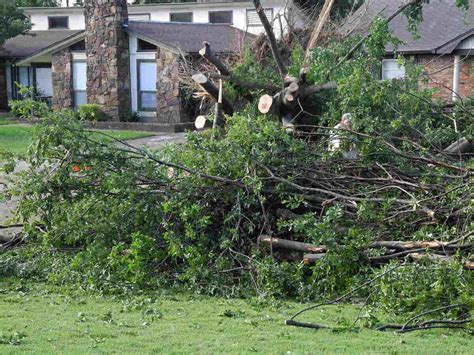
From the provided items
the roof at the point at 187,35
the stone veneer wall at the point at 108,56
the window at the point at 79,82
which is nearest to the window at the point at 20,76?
the window at the point at 79,82

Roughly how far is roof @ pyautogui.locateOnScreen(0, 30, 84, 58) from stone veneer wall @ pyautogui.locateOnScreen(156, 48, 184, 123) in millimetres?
8252

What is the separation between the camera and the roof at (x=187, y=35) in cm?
2992

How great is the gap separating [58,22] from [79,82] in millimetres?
10893

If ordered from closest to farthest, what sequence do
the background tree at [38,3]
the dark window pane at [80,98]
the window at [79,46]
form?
the window at [79,46] < the dark window pane at [80,98] < the background tree at [38,3]

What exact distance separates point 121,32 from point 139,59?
3.98 ft

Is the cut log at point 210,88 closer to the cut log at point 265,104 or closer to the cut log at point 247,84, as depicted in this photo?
the cut log at point 247,84

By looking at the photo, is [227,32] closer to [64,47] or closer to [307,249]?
[64,47]

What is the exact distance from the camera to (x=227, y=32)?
34188 millimetres

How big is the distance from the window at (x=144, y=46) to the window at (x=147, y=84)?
42 centimetres

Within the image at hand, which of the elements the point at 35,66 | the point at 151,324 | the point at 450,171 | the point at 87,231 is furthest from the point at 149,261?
the point at 35,66

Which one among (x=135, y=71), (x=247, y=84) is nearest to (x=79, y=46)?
(x=135, y=71)

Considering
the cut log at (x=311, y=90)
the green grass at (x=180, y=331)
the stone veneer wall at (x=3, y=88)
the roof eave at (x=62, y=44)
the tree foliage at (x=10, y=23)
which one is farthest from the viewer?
the stone veneer wall at (x=3, y=88)

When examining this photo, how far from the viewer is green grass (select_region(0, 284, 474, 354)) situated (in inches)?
235

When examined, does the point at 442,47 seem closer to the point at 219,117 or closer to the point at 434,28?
the point at 434,28
